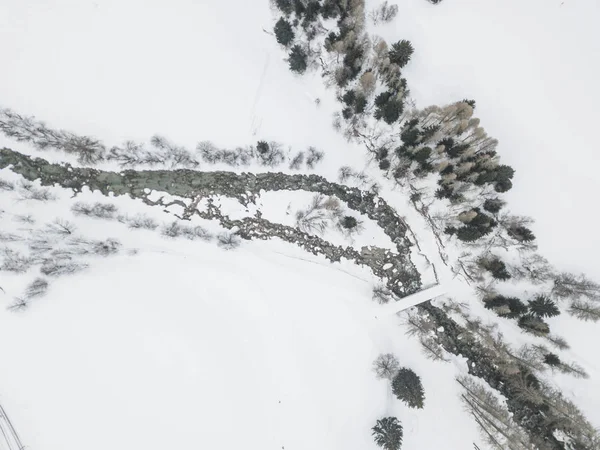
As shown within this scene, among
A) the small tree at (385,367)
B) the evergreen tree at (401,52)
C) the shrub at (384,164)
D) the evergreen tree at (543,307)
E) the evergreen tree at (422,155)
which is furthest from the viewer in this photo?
the small tree at (385,367)

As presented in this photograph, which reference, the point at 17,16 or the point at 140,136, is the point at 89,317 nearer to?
the point at 140,136

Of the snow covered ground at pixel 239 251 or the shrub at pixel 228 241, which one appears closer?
the snow covered ground at pixel 239 251

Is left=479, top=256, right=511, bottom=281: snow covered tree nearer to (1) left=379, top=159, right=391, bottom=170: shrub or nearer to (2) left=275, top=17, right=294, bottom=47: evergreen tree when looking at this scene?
(1) left=379, top=159, right=391, bottom=170: shrub

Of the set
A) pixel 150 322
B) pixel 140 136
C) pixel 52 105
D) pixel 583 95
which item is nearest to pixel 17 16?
pixel 52 105

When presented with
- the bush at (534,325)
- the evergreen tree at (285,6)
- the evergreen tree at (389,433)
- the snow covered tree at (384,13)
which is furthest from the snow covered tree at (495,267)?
the evergreen tree at (285,6)

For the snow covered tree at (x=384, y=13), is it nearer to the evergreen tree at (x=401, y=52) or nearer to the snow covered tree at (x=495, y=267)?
the evergreen tree at (x=401, y=52)

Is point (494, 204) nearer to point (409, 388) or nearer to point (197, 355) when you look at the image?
point (409, 388)
